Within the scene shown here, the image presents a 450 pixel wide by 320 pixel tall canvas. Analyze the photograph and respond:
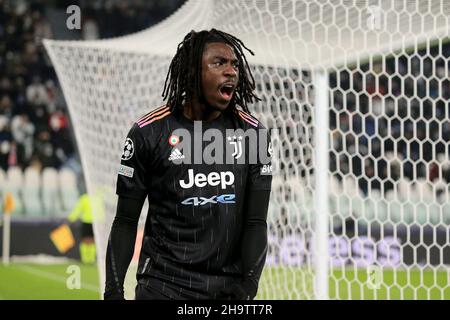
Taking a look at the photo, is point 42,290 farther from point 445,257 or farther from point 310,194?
point 445,257

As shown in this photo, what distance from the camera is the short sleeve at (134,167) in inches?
96.3

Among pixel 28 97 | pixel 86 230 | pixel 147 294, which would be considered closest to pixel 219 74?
pixel 147 294

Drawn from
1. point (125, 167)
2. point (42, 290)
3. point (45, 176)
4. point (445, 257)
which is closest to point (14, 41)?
point (45, 176)

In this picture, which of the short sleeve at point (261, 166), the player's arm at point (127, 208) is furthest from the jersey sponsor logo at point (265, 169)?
the player's arm at point (127, 208)

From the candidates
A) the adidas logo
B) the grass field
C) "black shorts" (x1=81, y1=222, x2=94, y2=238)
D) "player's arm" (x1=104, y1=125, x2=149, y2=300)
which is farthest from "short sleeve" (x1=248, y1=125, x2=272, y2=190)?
"black shorts" (x1=81, y1=222, x2=94, y2=238)

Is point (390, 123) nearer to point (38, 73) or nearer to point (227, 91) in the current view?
point (227, 91)

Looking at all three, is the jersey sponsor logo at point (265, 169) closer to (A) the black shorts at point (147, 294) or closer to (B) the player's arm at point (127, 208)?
(B) the player's arm at point (127, 208)

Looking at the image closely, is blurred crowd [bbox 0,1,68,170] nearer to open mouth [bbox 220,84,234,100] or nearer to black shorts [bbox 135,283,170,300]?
black shorts [bbox 135,283,170,300]

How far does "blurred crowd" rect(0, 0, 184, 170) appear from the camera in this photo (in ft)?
41.7

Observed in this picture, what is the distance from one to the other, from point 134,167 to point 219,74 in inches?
15.5

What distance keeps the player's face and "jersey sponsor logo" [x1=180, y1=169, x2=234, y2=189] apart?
21 cm

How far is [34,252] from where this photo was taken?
11203mm

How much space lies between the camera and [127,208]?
2455 mm

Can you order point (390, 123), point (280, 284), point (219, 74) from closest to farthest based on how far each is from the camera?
point (219, 74) < point (280, 284) < point (390, 123)
